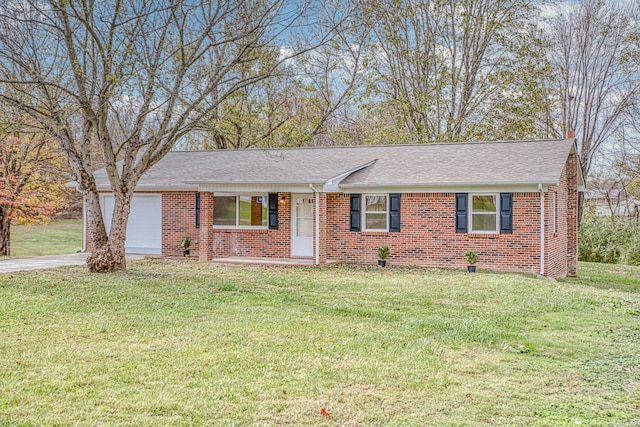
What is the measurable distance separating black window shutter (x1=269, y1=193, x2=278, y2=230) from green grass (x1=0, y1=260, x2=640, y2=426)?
6.51 meters

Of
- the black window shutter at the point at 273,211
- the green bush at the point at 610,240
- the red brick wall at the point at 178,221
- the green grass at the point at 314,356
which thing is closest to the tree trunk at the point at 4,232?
the red brick wall at the point at 178,221

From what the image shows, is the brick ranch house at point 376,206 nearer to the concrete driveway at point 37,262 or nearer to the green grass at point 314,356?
the concrete driveway at point 37,262

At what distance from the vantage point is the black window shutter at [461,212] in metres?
16.0

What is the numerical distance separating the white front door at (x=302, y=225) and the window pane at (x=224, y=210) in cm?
207

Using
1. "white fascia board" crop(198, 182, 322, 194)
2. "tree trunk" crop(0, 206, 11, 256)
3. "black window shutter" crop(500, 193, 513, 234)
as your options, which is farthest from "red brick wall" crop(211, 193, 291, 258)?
"tree trunk" crop(0, 206, 11, 256)

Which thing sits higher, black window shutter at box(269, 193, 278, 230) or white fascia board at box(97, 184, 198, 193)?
white fascia board at box(97, 184, 198, 193)

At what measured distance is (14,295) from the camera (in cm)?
1055

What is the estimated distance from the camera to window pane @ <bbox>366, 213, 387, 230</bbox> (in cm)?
1708

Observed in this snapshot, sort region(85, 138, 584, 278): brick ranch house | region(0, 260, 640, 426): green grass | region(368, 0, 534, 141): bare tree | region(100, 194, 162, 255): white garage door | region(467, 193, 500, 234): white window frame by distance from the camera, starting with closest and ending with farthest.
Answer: region(0, 260, 640, 426): green grass, region(85, 138, 584, 278): brick ranch house, region(467, 193, 500, 234): white window frame, region(100, 194, 162, 255): white garage door, region(368, 0, 534, 141): bare tree

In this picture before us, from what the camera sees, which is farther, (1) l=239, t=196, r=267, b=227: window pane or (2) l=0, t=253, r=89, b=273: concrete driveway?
(1) l=239, t=196, r=267, b=227: window pane

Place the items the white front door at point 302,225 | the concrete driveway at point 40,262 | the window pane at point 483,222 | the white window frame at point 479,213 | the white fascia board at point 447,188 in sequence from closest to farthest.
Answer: the white fascia board at point 447,188
the concrete driveway at point 40,262
the white window frame at point 479,213
the window pane at point 483,222
the white front door at point 302,225

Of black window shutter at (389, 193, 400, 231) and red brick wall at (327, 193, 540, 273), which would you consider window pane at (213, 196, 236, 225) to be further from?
black window shutter at (389, 193, 400, 231)

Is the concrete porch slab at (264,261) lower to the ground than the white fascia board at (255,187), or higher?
lower

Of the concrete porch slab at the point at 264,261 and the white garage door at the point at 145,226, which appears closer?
the concrete porch slab at the point at 264,261
